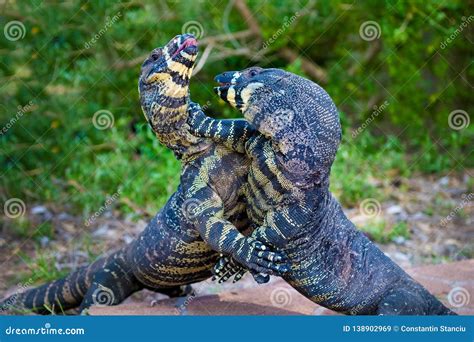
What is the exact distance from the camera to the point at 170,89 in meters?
5.52

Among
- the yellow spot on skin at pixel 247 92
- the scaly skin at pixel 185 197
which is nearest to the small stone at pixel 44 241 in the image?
the scaly skin at pixel 185 197

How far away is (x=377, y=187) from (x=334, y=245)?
475 centimetres

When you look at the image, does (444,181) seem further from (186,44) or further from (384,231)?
(186,44)

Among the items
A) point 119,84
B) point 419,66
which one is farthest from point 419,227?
point 119,84

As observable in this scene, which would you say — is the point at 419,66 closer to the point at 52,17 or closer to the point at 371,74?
the point at 371,74

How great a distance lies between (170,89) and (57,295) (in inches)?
99.9

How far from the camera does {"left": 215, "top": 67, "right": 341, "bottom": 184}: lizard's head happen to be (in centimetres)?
504

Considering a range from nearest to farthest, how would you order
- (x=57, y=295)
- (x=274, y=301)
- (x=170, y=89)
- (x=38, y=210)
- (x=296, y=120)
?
(x=296, y=120)
(x=170, y=89)
(x=274, y=301)
(x=57, y=295)
(x=38, y=210)

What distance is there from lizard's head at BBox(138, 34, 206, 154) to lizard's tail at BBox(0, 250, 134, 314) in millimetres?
1613

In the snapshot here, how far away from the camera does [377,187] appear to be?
1011cm

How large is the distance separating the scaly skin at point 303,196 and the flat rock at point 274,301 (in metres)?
0.72

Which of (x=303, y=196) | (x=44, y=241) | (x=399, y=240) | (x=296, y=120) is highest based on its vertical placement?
(x=296, y=120)

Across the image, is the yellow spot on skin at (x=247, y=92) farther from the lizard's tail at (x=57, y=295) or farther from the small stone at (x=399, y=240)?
the small stone at (x=399, y=240)

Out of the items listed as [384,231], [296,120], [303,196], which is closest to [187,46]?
[296,120]
